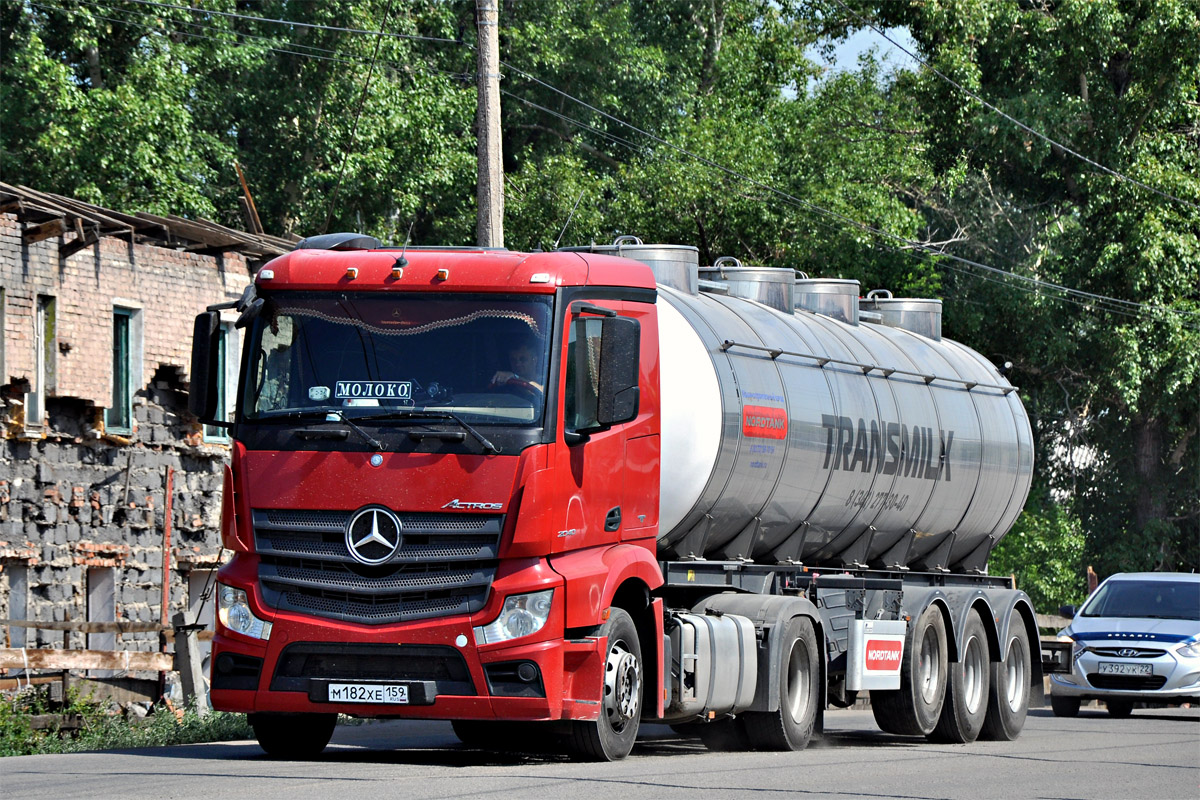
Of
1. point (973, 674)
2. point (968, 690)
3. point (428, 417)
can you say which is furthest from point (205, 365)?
point (973, 674)

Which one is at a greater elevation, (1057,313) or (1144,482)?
(1057,313)

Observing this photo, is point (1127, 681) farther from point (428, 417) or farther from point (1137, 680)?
point (428, 417)

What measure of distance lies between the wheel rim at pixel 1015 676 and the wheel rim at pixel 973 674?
455 millimetres

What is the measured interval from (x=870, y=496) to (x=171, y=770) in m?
7.24

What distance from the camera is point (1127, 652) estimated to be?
853 inches

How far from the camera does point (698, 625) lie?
12898 millimetres

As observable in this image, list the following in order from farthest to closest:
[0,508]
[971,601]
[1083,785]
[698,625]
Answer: [0,508], [971,601], [698,625], [1083,785]

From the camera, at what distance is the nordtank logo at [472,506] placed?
10773 mm

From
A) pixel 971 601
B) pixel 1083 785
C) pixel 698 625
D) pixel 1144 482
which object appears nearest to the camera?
pixel 1083 785

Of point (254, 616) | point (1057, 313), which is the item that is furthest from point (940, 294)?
point (254, 616)

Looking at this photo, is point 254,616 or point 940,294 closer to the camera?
point 254,616

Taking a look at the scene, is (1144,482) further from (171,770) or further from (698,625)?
(171,770)

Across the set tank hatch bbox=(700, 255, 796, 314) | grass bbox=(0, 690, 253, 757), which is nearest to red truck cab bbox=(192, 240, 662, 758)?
grass bbox=(0, 690, 253, 757)

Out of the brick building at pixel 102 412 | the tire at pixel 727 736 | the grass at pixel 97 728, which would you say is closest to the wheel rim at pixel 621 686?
the tire at pixel 727 736
